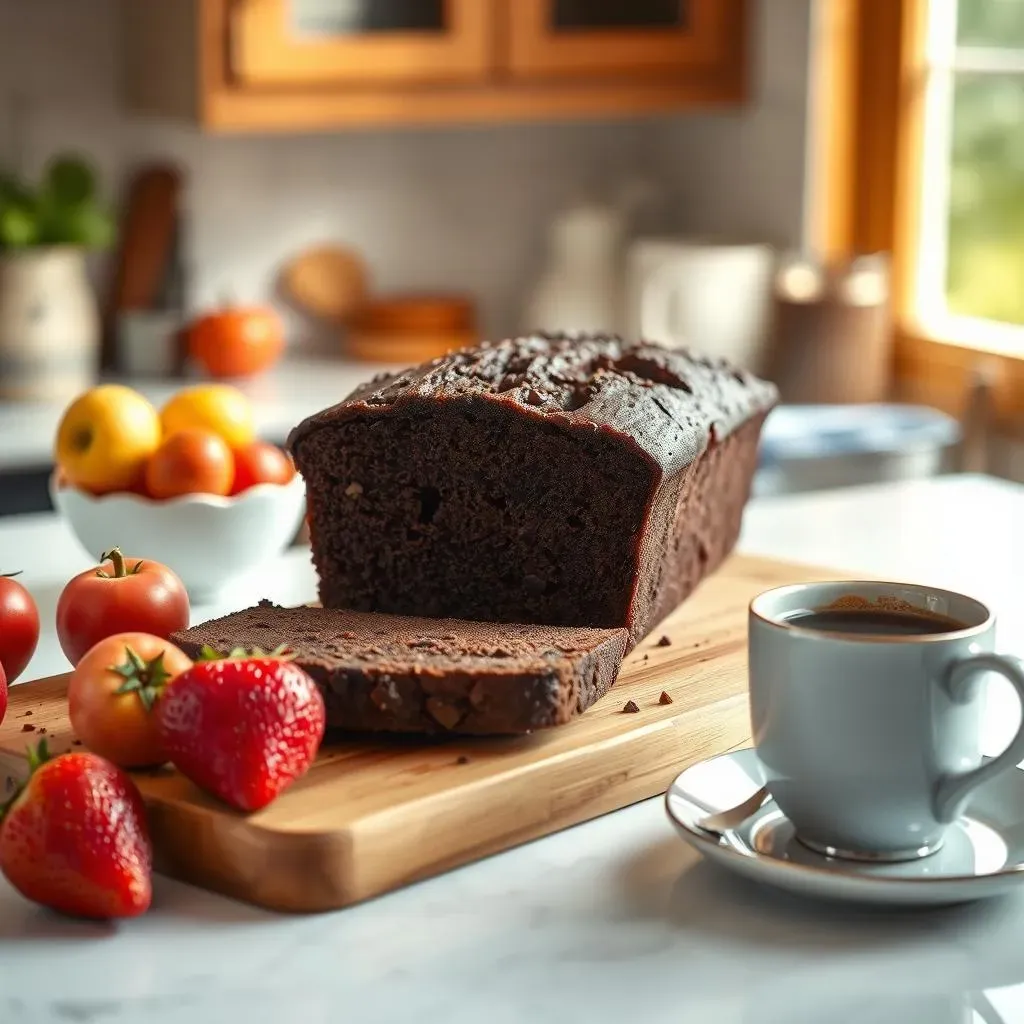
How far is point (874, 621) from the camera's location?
3.51 ft

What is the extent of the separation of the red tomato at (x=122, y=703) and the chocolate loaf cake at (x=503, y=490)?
395 mm

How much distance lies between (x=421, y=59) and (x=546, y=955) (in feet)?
8.38

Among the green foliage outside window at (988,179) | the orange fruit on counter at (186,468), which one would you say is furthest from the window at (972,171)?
the orange fruit on counter at (186,468)

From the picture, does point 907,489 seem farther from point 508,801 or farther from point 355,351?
point 355,351

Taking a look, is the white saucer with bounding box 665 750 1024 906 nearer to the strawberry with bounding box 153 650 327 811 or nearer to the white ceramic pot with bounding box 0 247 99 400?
the strawberry with bounding box 153 650 327 811

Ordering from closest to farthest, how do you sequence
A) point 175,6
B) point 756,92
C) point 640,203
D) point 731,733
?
1. point 731,733
2. point 175,6
3. point 756,92
4. point 640,203

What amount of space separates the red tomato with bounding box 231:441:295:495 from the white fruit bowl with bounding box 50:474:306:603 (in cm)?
1

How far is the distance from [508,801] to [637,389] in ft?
1.75

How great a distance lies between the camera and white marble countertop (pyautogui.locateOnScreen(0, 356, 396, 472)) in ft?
8.99

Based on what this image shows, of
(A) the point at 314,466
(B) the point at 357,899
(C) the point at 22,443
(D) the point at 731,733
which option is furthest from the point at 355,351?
(B) the point at 357,899

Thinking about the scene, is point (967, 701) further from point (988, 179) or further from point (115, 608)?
point (988, 179)

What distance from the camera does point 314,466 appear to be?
4.90ft

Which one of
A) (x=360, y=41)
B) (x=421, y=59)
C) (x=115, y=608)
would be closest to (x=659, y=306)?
(x=421, y=59)

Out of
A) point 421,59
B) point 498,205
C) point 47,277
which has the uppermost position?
point 421,59
